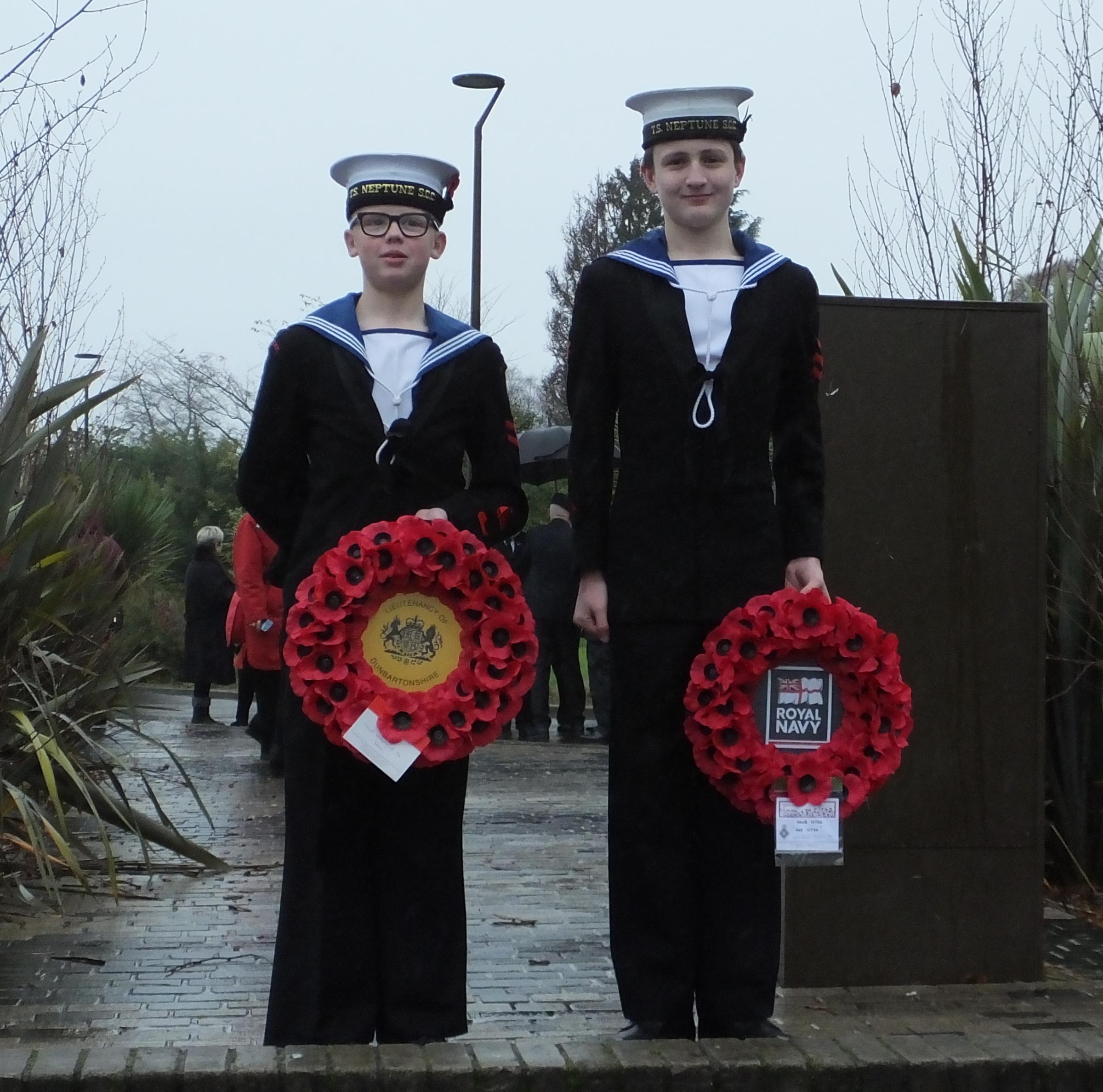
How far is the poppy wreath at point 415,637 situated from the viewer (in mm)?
3604

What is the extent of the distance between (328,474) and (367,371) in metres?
0.24

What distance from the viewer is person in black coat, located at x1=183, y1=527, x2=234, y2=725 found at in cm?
1730

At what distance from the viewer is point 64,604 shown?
6680 millimetres

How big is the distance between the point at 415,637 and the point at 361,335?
70cm

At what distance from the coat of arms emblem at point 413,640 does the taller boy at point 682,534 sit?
0.40m

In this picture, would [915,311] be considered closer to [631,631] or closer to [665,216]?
[665,216]

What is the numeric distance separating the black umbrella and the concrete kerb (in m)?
11.8

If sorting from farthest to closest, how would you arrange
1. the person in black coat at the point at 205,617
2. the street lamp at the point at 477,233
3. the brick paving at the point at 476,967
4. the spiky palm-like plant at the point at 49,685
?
the street lamp at the point at 477,233, the person in black coat at the point at 205,617, the spiky palm-like plant at the point at 49,685, the brick paving at the point at 476,967

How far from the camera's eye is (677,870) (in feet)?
12.7

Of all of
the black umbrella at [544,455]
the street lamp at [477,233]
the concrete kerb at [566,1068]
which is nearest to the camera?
the concrete kerb at [566,1068]

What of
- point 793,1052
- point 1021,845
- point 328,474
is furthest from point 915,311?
point 793,1052

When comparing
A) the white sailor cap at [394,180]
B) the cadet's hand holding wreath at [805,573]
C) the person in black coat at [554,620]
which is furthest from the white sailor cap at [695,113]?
the person in black coat at [554,620]

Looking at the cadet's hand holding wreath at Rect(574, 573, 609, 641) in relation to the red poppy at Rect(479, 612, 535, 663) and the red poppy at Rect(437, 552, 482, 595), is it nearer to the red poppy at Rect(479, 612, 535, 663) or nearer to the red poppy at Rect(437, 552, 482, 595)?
the red poppy at Rect(479, 612, 535, 663)

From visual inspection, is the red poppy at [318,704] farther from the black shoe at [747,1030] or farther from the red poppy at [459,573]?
the black shoe at [747,1030]
